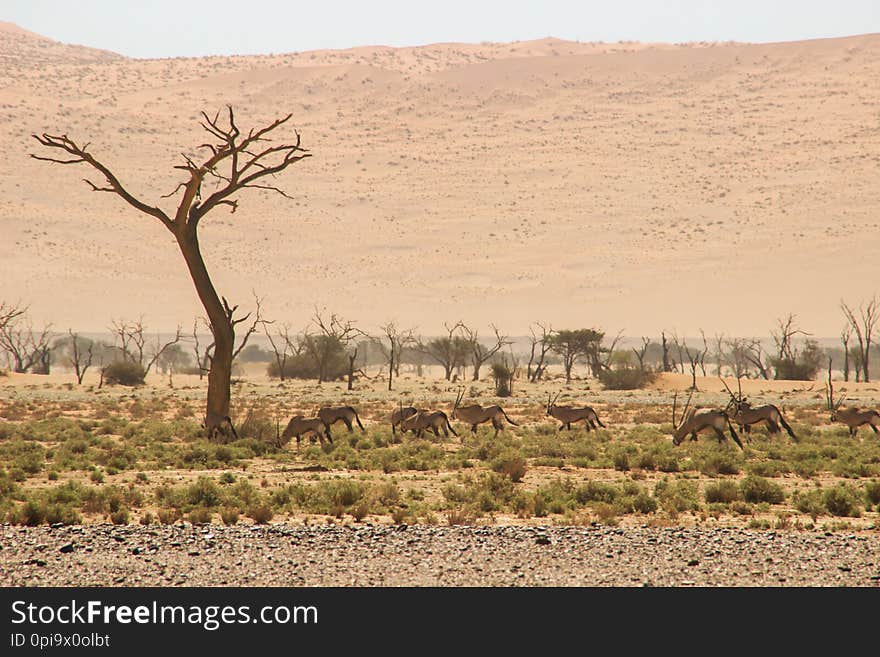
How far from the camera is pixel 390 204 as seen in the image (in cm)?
12262

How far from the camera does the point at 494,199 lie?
400 feet

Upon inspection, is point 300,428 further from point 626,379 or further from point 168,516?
point 626,379

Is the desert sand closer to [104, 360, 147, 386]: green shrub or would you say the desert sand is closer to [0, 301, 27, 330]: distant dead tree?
[0, 301, 27, 330]: distant dead tree

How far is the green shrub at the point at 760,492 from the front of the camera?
1555 cm

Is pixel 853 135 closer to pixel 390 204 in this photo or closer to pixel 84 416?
pixel 390 204

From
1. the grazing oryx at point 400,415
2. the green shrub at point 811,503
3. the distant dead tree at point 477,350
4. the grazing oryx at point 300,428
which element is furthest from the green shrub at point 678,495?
the distant dead tree at point 477,350

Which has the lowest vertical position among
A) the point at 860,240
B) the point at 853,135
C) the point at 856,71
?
the point at 860,240

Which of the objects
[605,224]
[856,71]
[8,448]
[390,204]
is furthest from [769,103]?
[8,448]

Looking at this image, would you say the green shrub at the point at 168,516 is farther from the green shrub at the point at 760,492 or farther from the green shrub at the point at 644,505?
the green shrub at the point at 760,492

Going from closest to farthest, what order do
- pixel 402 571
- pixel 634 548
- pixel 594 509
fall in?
1. pixel 402 571
2. pixel 634 548
3. pixel 594 509

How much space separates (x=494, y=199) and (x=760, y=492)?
10777cm

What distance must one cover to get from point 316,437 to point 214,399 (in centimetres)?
251

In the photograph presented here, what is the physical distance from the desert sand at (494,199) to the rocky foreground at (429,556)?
8541cm

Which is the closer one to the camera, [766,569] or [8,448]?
[766,569]
